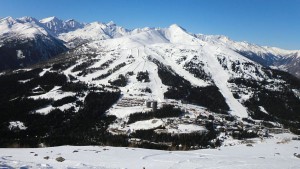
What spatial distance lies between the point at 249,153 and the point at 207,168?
16.5 metres

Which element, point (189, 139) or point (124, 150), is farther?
point (189, 139)

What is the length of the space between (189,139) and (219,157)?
5062 inches

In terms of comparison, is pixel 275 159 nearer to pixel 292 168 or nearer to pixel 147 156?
pixel 292 168

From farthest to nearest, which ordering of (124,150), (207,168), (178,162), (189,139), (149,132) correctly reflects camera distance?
(149,132), (189,139), (124,150), (178,162), (207,168)

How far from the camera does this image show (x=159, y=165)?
140 feet

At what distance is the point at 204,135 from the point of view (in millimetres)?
187125

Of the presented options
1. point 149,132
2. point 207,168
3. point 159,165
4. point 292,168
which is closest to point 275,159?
point 292,168

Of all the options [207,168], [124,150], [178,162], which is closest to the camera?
[207,168]

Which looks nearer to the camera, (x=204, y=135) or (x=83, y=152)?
(x=83, y=152)

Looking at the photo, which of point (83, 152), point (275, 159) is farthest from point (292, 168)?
point (83, 152)

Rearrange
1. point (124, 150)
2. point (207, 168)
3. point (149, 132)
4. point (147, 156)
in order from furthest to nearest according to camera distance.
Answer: point (149, 132) < point (124, 150) < point (147, 156) < point (207, 168)

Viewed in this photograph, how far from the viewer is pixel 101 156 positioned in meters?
46.0

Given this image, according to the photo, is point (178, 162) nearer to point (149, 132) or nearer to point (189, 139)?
point (189, 139)

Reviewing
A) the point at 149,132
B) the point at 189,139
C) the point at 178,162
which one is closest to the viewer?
the point at 178,162
